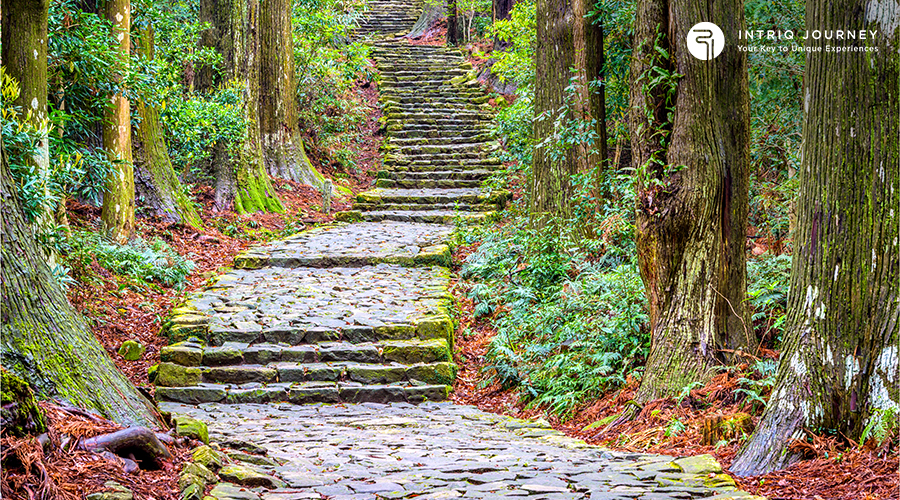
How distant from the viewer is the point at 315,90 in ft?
61.7

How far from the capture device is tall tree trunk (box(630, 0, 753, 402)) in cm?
568

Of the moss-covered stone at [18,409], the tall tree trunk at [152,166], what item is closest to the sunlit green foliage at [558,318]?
the moss-covered stone at [18,409]

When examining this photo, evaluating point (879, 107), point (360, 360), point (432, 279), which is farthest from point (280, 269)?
point (879, 107)

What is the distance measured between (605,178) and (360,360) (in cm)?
394

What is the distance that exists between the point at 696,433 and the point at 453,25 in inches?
924

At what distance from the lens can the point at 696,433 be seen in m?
5.26

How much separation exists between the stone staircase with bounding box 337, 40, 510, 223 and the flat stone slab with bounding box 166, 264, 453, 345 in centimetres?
394

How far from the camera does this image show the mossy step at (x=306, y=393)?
7.70 meters

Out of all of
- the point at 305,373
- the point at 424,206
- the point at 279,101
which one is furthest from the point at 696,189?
the point at 279,101

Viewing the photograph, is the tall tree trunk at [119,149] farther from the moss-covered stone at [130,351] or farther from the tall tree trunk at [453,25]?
the tall tree trunk at [453,25]

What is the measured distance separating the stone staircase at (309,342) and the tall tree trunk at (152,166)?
5.51 feet

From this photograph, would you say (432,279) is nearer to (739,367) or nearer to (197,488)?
(739,367)

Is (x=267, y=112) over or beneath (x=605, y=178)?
over

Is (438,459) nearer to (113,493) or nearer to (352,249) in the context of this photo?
(113,493)
